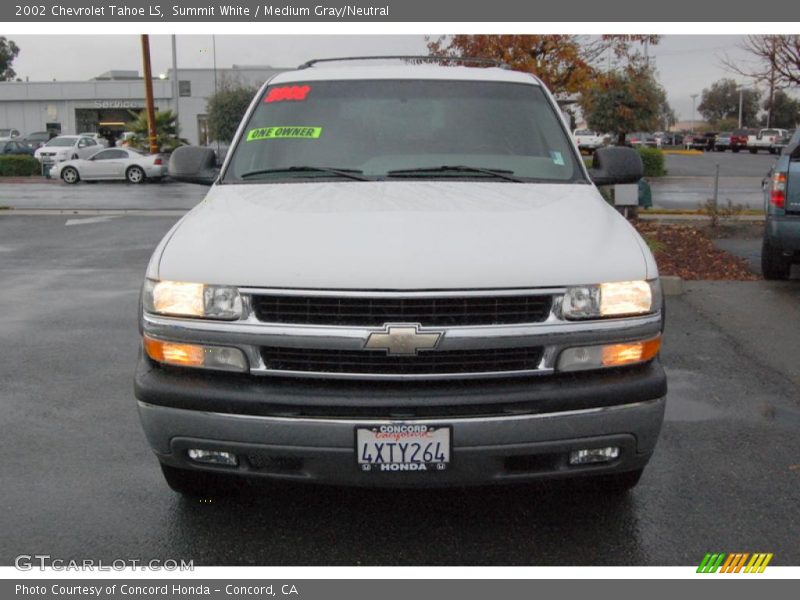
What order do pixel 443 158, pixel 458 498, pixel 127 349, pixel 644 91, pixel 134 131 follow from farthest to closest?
pixel 134 131 < pixel 644 91 < pixel 127 349 < pixel 443 158 < pixel 458 498

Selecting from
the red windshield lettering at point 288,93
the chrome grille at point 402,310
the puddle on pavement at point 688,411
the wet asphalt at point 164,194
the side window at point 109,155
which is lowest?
the wet asphalt at point 164,194

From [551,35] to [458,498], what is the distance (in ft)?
48.4

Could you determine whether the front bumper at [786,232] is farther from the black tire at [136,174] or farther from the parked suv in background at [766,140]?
the parked suv in background at [766,140]

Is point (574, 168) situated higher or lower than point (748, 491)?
higher

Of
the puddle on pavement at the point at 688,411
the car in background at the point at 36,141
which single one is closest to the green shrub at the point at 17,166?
the car in background at the point at 36,141

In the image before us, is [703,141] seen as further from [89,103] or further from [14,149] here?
[14,149]

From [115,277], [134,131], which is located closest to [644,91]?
[134,131]

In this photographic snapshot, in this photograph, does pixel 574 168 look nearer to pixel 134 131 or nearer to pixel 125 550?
pixel 125 550

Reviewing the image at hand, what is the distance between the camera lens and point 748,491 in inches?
170

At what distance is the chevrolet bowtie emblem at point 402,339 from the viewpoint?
132 inches

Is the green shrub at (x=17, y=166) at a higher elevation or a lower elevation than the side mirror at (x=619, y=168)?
lower

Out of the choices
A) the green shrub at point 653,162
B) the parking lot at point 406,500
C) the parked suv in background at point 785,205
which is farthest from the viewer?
the green shrub at point 653,162

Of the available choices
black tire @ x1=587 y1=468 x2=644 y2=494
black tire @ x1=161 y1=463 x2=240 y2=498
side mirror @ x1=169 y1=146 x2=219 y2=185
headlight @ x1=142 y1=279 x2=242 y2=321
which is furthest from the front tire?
black tire @ x1=587 y1=468 x2=644 y2=494

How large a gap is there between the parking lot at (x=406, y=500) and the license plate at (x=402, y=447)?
1.58 ft
